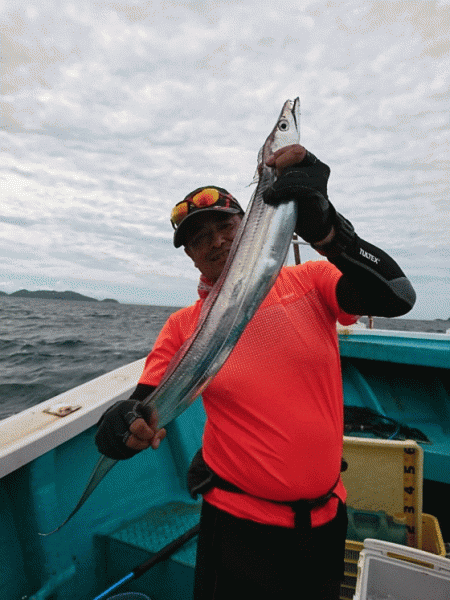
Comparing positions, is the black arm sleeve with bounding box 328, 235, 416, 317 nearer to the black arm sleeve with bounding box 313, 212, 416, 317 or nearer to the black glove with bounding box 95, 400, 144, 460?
the black arm sleeve with bounding box 313, 212, 416, 317

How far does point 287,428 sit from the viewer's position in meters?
1.53

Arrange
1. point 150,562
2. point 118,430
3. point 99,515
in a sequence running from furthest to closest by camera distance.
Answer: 1. point 99,515
2. point 150,562
3. point 118,430

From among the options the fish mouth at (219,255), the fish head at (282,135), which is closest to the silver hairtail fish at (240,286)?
the fish head at (282,135)

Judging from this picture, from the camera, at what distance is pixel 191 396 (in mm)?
1487

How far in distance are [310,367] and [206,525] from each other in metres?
0.92

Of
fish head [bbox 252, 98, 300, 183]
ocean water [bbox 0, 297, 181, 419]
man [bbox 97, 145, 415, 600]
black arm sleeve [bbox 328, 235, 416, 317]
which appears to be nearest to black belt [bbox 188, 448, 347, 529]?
man [bbox 97, 145, 415, 600]

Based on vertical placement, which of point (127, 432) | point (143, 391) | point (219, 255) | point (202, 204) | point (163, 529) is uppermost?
point (202, 204)

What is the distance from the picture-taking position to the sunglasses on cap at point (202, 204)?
6.02ft

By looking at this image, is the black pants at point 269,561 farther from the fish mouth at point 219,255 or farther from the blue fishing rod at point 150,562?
the fish mouth at point 219,255

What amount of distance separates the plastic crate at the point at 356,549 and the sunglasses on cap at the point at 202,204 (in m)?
2.47

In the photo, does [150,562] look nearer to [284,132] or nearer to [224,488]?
[224,488]

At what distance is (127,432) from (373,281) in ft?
4.07

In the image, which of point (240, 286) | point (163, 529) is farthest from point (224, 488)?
point (163, 529)

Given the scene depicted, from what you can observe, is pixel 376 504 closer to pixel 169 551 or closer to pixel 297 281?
pixel 169 551
